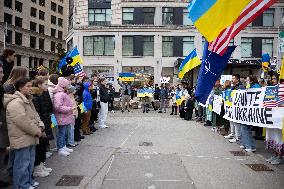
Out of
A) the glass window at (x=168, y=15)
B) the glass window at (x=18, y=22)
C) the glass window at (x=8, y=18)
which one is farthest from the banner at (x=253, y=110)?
the glass window at (x=18, y=22)

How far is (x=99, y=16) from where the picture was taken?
48250 mm

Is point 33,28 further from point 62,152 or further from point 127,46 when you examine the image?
point 62,152

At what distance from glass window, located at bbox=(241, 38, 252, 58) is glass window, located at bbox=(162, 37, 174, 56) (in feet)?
27.3

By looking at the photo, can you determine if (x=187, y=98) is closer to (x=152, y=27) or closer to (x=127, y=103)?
(x=127, y=103)

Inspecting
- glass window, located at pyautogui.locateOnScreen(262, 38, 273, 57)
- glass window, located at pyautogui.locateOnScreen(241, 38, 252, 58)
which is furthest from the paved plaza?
glass window, located at pyautogui.locateOnScreen(262, 38, 273, 57)

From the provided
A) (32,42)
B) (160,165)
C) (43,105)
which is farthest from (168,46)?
(43,105)

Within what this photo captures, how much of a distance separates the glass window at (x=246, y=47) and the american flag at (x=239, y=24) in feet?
139

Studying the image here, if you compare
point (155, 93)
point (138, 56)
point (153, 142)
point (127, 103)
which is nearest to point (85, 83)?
point (153, 142)

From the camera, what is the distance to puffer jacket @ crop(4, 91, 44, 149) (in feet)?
19.8

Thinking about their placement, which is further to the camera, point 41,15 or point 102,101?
point 41,15

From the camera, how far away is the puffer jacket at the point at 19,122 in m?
6.04

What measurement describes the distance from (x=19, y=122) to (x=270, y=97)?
5.93m

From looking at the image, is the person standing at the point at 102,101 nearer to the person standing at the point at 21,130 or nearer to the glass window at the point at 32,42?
the person standing at the point at 21,130

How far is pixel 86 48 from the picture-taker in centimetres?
4841
